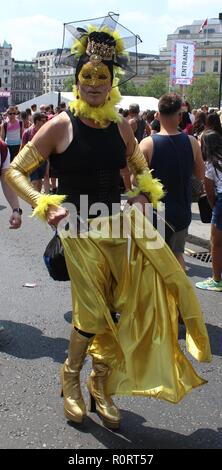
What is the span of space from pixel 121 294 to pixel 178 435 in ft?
2.67

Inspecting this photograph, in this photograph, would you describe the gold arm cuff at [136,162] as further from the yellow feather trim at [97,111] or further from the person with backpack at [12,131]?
the person with backpack at [12,131]

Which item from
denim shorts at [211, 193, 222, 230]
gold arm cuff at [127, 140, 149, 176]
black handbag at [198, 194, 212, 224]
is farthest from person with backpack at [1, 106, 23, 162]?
gold arm cuff at [127, 140, 149, 176]

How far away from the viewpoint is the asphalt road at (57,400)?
9.69 ft

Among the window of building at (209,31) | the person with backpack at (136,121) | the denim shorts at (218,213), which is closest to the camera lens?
the denim shorts at (218,213)

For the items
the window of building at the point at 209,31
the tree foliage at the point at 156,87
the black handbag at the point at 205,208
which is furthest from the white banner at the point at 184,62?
→ the window of building at the point at 209,31

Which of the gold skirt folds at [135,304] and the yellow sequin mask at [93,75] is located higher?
the yellow sequin mask at [93,75]

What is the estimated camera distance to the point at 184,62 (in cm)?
1792

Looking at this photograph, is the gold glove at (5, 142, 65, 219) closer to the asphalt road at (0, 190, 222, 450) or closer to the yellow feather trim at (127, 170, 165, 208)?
the asphalt road at (0, 190, 222, 450)

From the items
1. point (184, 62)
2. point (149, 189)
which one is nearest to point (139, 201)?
point (149, 189)

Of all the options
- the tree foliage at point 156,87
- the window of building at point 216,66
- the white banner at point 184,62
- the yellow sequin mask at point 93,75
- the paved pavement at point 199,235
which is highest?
the window of building at point 216,66

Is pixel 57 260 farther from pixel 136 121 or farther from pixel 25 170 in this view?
pixel 136 121

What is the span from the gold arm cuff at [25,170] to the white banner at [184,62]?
51.5 ft

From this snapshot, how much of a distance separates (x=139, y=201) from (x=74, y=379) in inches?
42.3

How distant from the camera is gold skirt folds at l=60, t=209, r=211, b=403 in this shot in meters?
2.91
